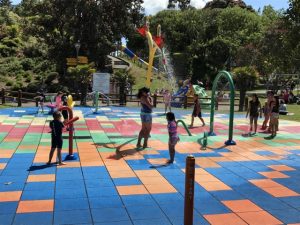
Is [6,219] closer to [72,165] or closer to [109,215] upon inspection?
[109,215]

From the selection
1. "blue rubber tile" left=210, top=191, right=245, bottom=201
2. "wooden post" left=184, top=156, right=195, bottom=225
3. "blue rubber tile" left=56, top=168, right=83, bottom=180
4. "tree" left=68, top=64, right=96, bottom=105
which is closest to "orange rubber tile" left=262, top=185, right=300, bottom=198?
"blue rubber tile" left=210, top=191, right=245, bottom=201

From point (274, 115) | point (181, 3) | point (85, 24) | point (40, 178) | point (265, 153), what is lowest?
point (40, 178)

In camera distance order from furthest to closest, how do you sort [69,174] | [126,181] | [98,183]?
[69,174], [126,181], [98,183]

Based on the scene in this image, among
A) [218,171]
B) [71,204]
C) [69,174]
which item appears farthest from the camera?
[218,171]

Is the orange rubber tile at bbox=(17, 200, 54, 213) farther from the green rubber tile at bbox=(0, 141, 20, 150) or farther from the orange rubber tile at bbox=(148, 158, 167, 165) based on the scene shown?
the green rubber tile at bbox=(0, 141, 20, 150)

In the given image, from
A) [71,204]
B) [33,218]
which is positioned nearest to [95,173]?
[71,204]

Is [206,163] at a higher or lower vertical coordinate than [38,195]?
higher

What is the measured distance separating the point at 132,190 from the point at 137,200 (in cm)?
58

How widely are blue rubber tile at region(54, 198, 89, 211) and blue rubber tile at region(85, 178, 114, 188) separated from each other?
2.82 feet

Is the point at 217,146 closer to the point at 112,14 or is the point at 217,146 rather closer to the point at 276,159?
the point at 276,159

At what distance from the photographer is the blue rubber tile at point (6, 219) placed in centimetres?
588

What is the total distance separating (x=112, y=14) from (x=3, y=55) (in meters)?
14.8

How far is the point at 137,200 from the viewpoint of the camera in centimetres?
704

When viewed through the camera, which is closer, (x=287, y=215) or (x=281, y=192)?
(x=287, y=215)
